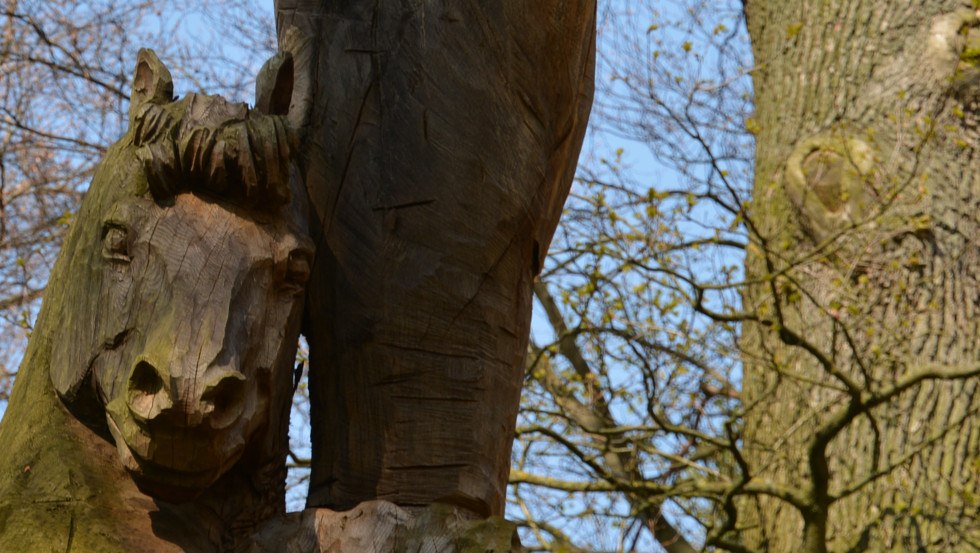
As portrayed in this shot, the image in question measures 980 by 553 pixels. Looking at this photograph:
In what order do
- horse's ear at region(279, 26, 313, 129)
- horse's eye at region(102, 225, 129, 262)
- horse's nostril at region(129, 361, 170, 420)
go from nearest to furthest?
horse's nostril at region(129, 361, 170, 420), horse's eye at region(102, 225, 129, 262), horse's ear at region(279, 26, 313, 129)

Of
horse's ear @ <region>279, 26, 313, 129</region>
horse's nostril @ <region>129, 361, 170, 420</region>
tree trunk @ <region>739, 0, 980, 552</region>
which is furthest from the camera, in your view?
tree trunk @ <region>739, 0, 980, 552</region>

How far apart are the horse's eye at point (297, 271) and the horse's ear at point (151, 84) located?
0.34 meters

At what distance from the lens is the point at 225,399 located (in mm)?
1697

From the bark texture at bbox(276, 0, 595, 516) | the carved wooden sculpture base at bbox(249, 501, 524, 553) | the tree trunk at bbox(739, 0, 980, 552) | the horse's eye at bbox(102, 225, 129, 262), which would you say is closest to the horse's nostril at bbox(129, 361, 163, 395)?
the horse's eye at bbox(102, 225, 129, 262)

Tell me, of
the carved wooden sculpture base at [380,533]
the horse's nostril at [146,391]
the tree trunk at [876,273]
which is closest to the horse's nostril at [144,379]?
the horse's nostril at [146,391]

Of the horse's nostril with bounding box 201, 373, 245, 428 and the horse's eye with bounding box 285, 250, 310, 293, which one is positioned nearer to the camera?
the horse's nostril with bounding box 201, 373, 245, 428

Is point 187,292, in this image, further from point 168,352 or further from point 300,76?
point 300,76

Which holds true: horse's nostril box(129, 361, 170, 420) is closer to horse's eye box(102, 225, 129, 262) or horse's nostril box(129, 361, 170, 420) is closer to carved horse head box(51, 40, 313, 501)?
carved horse head box(51, 40, 313, 501)

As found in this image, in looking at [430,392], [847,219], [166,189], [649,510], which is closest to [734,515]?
[649,510]

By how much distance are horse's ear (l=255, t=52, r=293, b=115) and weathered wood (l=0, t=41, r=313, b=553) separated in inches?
4.9

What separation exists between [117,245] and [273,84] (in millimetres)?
376

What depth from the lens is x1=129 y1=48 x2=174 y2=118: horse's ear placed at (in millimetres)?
2023

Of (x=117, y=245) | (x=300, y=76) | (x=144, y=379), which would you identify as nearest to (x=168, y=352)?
(x=144, y=379)

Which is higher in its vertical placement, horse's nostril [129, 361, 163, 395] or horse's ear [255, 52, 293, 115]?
horse's ear [255, 52, 293, 115]
